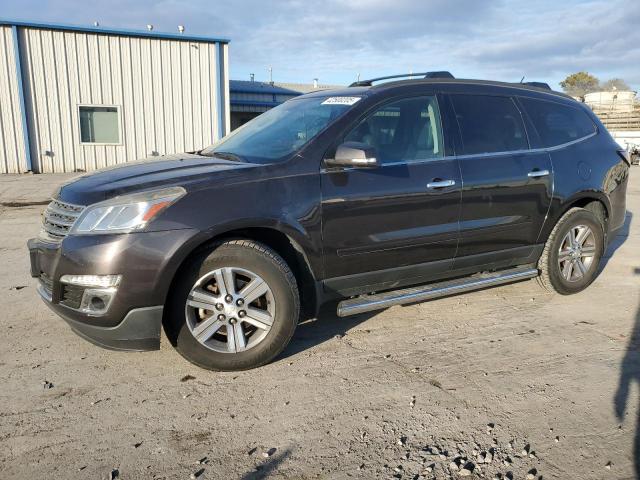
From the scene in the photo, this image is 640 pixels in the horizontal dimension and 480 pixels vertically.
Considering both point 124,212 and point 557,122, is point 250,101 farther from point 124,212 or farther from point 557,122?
point 124,212

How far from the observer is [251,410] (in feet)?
9.59

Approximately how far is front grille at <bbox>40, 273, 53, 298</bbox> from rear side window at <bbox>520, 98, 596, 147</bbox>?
414cm

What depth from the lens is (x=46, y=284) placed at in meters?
3.33

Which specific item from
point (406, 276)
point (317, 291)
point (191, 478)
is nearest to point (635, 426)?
point (406, 276)

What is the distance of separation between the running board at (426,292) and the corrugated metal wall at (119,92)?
13955mm

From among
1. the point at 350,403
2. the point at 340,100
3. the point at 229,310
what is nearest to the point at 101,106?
the point at 340,100

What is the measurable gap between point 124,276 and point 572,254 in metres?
4.03

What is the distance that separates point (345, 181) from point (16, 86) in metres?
14.7

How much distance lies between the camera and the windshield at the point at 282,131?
3.74 meters

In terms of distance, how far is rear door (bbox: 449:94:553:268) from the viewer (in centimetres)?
419

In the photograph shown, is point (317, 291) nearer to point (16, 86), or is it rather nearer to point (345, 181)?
point (345, 181)

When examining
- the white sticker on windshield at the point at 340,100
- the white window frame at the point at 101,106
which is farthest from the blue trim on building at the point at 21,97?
the white sticker on windshield at the point at 340,100

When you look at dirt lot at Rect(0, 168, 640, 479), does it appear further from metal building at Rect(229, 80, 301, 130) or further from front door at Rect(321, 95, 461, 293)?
metal building at Rect(229, 80, 301, 130)

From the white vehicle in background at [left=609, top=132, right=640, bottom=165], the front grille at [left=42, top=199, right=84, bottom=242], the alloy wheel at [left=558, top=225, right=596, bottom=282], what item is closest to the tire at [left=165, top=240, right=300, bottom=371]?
the front grille at [left=42, top=199, right=84, bottom=242]
